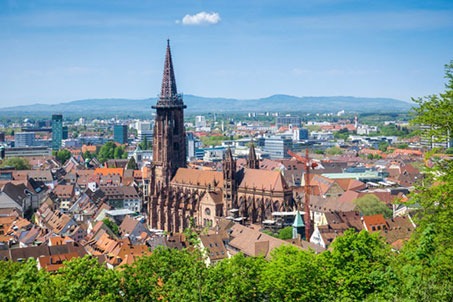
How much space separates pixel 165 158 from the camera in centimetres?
11494

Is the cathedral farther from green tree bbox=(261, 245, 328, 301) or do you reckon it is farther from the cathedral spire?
green tree bbox=(261, 245, 328, 301)

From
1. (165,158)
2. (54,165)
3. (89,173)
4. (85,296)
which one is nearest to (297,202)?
(165,158)

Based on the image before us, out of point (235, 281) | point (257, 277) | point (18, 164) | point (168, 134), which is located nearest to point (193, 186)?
point (168, 134)

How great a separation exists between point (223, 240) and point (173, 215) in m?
33.0

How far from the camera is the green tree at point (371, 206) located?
9462 cm

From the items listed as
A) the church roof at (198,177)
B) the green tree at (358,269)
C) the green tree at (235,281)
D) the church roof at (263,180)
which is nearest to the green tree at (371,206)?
the church roof at (263,180)

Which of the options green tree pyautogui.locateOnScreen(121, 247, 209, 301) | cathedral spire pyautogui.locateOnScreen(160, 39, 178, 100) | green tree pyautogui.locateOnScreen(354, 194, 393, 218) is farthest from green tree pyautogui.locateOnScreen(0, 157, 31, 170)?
green tree pyautogui.locateOnScreen(121, 247, 209, 301)

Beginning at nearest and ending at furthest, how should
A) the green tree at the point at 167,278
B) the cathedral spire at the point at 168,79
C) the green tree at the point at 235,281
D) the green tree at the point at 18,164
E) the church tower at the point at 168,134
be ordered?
Result: the green tree at the point at 167,278, the green tree at the point at 235,281, the church tower at the point at 168,134, the cathedral spire at the point at 168,79, the green tree at the point at 18,164

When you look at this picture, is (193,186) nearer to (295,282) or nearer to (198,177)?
(198,177)

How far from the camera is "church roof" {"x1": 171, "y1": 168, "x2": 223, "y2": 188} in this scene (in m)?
107

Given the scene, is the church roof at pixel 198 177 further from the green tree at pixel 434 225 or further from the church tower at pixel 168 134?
the green tree at pixel 434 225

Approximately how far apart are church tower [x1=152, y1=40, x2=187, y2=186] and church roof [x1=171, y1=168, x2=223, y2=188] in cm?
203

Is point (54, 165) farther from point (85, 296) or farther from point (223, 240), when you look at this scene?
point (85, 296)

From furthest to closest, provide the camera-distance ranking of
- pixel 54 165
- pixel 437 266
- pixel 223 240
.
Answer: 1. pixel 54 165
2. pixel 223 240
3. pixel 437 266
